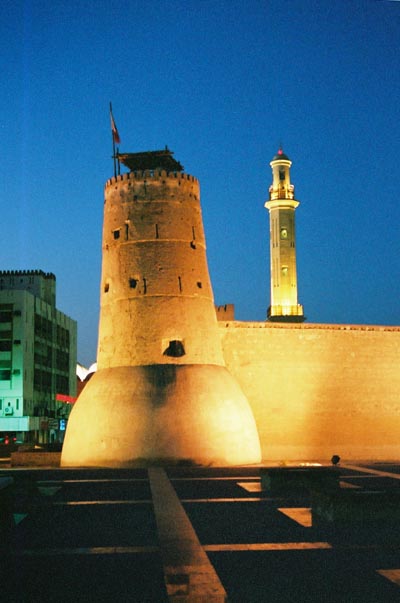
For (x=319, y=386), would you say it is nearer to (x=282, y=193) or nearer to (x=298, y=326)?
(x=298, y=326)

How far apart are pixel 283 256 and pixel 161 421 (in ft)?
112

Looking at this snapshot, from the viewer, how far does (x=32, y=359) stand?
48906 mm

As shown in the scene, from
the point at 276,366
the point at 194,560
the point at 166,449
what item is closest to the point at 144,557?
the point at 194,560

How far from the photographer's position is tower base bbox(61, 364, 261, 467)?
21.2 m

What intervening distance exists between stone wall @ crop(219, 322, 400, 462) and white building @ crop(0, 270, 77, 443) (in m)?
24.1

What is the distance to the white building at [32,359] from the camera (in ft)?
152

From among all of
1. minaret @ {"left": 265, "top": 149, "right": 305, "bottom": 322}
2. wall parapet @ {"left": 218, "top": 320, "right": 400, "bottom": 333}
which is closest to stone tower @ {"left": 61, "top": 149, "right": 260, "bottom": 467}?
wall parapet @ {"left": 218, "top": 320, "right": 400, "bottom": 333}

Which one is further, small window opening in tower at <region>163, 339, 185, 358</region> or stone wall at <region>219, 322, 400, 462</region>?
stone wall at <region>219, 322, 400, 462</region>

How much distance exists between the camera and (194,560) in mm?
8000

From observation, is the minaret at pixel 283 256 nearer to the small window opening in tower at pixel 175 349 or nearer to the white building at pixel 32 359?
the white building at pixel 32 359

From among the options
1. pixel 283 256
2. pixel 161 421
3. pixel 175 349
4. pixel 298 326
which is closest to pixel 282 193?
pixel 283 256

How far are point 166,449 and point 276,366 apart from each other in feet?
21.1

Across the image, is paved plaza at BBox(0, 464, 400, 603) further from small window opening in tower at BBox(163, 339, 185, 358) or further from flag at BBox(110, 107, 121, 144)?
flag at BBox(110, 107, 121, 144)

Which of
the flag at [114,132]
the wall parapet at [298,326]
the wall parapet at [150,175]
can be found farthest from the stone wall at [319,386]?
the flag at [114,132]
